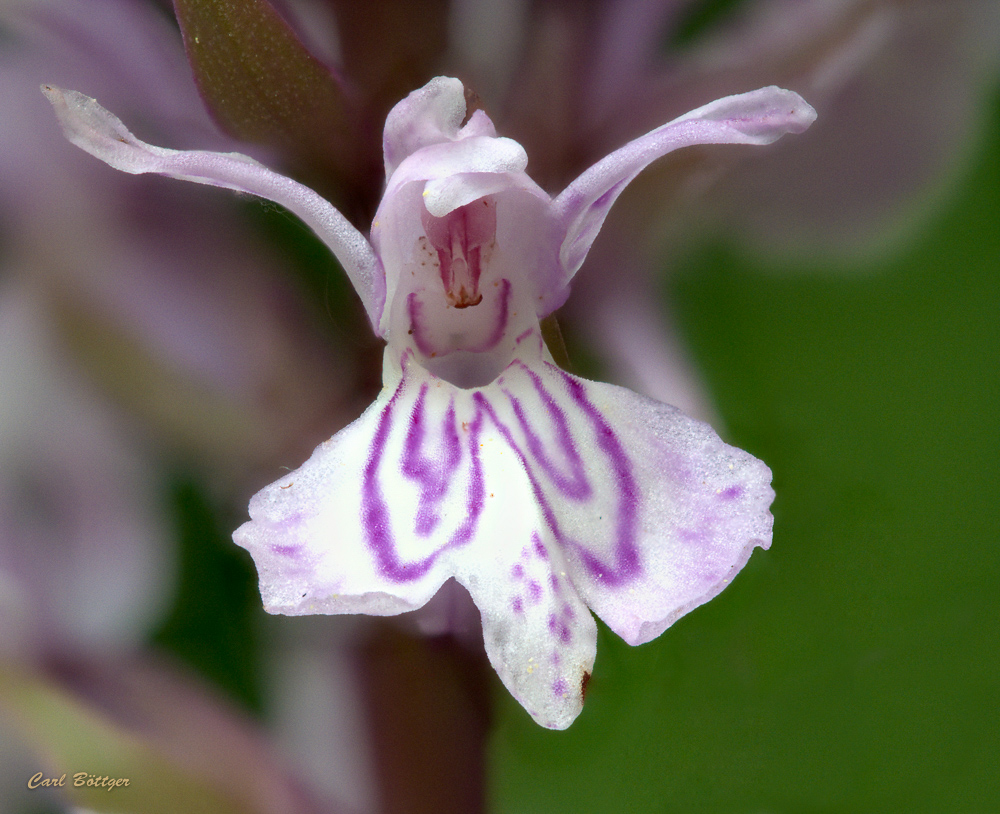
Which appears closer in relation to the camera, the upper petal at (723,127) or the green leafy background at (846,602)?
the upper petal at (723,127)

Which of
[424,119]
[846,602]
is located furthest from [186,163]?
[846,602]

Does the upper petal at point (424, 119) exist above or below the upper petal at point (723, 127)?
above

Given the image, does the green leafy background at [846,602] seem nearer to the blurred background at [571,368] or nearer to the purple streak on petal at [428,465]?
the blurred background at [571,368]

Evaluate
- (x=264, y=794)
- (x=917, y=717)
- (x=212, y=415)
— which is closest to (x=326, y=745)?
(x=264, y=794)

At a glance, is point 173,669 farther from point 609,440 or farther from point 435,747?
point 609,440

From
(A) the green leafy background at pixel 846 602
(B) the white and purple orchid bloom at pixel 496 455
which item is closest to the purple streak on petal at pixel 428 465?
(B) the white and purple orchid bloom at pixel 496 455

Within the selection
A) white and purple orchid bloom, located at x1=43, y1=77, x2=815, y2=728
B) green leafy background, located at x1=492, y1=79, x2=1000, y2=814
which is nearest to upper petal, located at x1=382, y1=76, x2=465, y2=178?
white and purple orchid bloom, located at x1=43, y1=77, x2=815, y2=728

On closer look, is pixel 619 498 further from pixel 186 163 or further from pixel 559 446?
pixel 186 163
